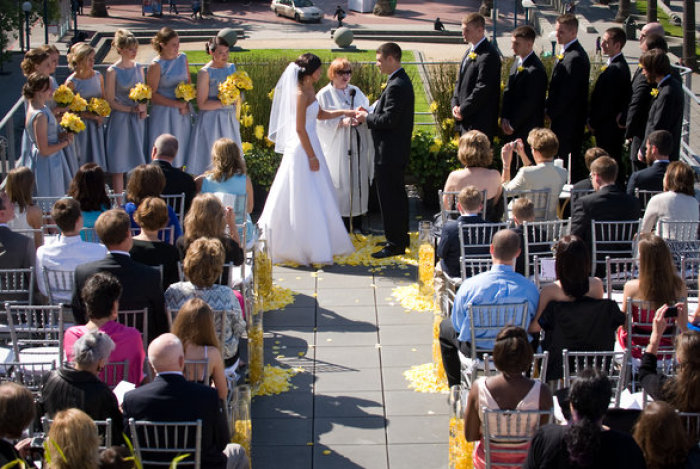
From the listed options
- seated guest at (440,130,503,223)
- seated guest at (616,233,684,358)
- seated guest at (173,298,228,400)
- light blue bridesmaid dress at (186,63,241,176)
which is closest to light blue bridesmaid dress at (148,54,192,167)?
light blue bridesmaid dress at (186,63,241,176)

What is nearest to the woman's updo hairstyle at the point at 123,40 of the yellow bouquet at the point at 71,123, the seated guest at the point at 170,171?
the yellow bouquet at the point at 71,123

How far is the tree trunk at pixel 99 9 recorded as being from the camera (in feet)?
153

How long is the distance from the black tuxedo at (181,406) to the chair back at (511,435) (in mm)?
1439

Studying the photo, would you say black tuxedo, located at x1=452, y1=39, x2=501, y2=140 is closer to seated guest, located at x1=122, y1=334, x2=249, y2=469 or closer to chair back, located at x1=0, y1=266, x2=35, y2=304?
chair back, located at x1=0, y1=266, x2=35, y2=304

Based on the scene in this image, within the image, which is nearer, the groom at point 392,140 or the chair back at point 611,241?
the chair back at point 611,241

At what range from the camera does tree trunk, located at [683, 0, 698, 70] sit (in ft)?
90.3

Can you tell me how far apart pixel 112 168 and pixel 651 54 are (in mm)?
6137

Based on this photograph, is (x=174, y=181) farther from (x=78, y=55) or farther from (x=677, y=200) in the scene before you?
(x=677, y=200)

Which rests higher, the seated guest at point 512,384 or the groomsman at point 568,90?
the groomsman at point 568,90

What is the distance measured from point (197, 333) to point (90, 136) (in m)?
6.15

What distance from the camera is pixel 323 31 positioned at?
144 feet

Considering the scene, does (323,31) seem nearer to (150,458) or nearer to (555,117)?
(555,117)

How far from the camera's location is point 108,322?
5992mm

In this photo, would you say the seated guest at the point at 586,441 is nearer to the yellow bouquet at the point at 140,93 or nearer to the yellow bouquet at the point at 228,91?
the yellow bouquet at the point at 228,91
